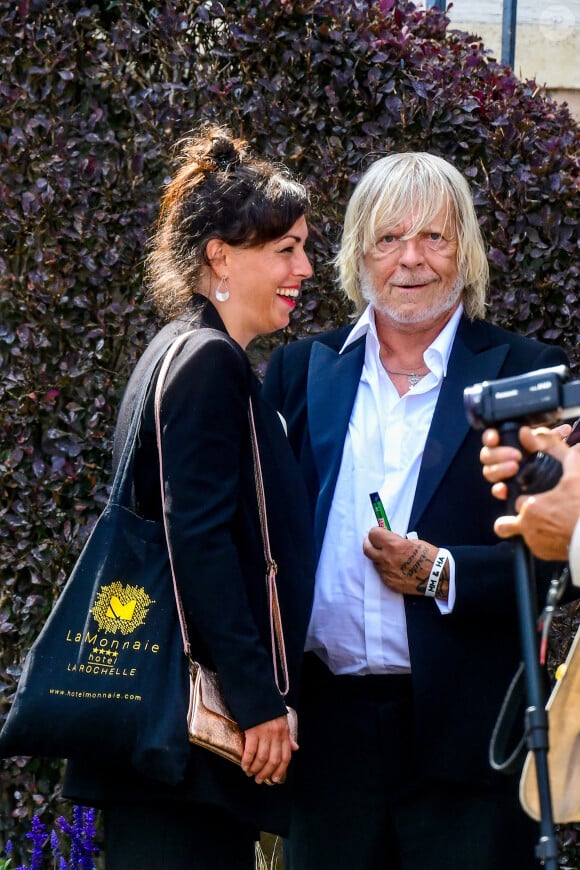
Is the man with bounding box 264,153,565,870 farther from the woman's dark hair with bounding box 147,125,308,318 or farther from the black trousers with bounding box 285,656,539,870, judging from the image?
the woman's dark hair with bounding box 147,125,308,318

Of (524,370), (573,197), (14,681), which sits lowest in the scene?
(14,681)

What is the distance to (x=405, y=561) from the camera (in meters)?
2.73

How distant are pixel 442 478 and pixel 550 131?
5.61 feet

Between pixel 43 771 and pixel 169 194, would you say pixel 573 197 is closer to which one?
pixel 169 194

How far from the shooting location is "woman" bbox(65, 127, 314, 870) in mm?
2375

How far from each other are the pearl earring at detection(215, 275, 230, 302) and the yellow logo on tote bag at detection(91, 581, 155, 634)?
692mm

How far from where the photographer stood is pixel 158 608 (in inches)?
94.5

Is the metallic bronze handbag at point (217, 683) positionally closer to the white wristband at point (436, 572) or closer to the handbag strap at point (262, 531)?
the handbag strap at point (262, 531)

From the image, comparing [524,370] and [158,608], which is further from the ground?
[524,370]

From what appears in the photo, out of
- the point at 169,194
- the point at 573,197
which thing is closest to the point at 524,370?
the point at 169,194

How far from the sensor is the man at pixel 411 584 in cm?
277

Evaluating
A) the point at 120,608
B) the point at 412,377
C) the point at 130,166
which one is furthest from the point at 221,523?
the point at 130,166

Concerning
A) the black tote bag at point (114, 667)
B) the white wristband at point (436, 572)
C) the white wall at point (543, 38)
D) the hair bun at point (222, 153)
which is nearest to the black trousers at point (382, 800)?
the white wristband at point (436, 572)

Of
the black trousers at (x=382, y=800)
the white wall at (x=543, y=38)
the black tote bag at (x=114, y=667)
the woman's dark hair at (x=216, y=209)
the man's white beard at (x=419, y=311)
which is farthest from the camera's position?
the white wall at (x=543, y=38)
